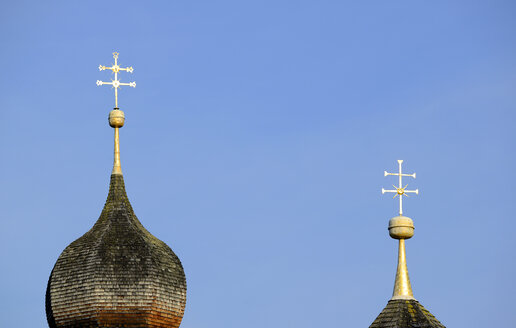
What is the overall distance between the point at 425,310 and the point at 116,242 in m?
12.7

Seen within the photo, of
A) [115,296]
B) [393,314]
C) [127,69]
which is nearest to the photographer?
[393,314]

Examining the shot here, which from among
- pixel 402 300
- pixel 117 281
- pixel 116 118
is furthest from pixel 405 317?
pixel 116 118

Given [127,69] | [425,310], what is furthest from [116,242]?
[425,310]

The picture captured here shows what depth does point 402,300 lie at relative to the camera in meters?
66.9

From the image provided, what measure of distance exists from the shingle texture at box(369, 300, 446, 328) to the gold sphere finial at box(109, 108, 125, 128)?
15.6 metres

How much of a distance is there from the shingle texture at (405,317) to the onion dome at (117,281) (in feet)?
33.2

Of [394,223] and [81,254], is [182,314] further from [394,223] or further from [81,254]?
[394,223]

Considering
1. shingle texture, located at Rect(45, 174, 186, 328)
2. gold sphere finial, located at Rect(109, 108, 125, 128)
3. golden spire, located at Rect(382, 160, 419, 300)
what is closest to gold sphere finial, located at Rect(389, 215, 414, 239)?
golden spire, located at Rect(382, 160, 419, 300)

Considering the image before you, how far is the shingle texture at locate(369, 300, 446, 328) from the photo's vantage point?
65.9m

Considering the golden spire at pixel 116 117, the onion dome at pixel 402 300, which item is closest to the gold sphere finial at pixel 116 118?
the golden spire at pixel 116 117

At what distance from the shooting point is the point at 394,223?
222 feet

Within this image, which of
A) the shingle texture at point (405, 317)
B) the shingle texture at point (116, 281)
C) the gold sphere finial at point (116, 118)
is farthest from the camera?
the gold sphere finial at point (116, 118)

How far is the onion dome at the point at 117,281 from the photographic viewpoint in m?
73.2

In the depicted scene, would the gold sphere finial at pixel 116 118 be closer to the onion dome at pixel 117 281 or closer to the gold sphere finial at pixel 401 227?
the onion dome at pixel 117 281
